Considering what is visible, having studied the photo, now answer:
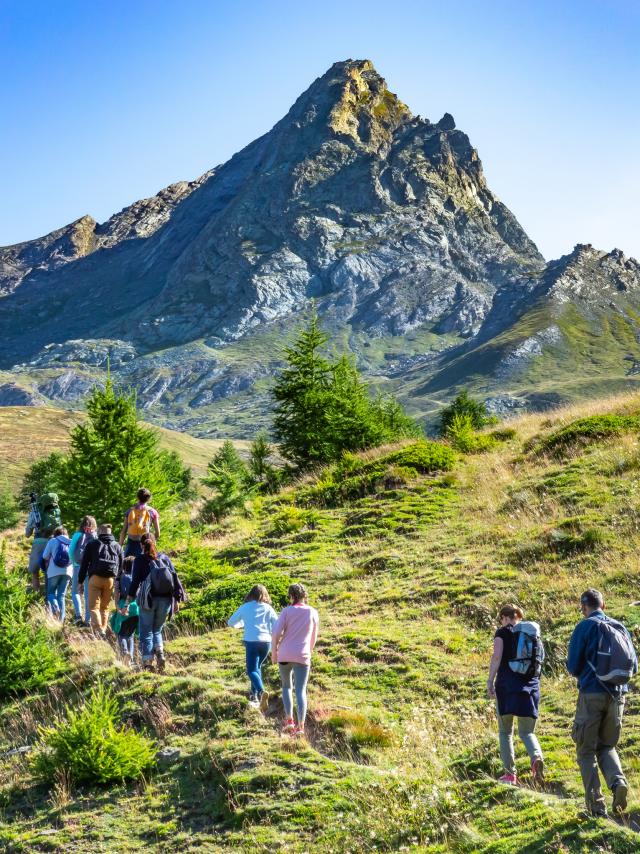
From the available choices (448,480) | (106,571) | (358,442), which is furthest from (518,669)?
(358,442)

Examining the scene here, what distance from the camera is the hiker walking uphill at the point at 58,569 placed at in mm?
14906

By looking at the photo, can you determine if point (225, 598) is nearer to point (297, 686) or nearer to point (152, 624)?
point (152, 624)

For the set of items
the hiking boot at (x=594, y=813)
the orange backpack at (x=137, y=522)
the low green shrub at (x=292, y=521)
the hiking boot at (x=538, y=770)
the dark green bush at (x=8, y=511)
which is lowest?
the dark green bush at (x=8, y=511)

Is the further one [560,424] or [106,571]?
[560,424]

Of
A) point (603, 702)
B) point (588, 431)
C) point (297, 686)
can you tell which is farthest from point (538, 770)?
point (588, 431)

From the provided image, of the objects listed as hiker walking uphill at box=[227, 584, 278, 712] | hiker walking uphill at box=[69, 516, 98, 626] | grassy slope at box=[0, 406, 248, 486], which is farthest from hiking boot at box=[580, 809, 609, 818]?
grassy slope at box=[0, 406, 248, 486]

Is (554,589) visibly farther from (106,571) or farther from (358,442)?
(358,442)

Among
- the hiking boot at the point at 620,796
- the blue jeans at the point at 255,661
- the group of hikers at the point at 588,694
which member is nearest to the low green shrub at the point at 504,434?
the blue jeans at the point at 255,661

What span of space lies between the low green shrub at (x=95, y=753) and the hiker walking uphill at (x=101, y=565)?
4.06 meters

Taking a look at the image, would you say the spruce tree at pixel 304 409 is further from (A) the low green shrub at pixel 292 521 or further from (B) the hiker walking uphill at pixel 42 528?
(B) the hiker walking uphill at pixel 42 528

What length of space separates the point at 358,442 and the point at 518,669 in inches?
792

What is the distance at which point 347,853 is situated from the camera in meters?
7.07

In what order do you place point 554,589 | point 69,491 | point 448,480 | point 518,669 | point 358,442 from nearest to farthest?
point 518,669 → point 554,589 → point 69,491 → point 448,480 → point 358,442

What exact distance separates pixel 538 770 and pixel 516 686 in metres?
0.90
